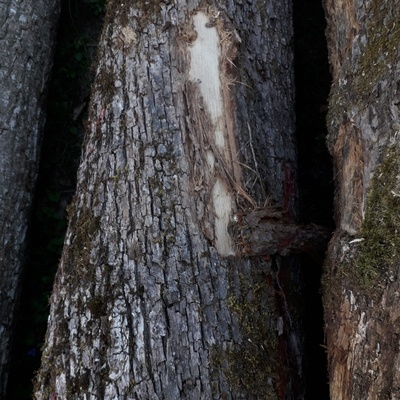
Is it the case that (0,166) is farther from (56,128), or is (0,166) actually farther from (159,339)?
(159,339)

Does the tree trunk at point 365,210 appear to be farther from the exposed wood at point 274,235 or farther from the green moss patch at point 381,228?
the exposed wood at point 274,235

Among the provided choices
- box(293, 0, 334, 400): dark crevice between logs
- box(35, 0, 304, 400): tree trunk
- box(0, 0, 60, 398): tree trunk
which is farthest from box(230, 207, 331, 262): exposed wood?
box(0, 0, 60, 398): tree trunk

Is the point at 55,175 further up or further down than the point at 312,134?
further down

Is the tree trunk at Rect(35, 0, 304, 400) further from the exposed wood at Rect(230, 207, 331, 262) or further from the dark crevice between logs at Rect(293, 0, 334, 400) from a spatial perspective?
the dark crevice between logs at Rect(293, 0, 334, 400)

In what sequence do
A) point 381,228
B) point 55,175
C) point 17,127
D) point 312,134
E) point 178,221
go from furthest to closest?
→ point 55,175
point 312,134
point 17,127
point 178,221
point 381,228

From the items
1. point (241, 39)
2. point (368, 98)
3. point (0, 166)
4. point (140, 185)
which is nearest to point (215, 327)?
point (140, 185)

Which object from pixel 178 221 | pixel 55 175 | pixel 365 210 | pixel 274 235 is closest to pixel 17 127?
pixel 55 175

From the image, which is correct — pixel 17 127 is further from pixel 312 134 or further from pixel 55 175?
pixel 312 134
